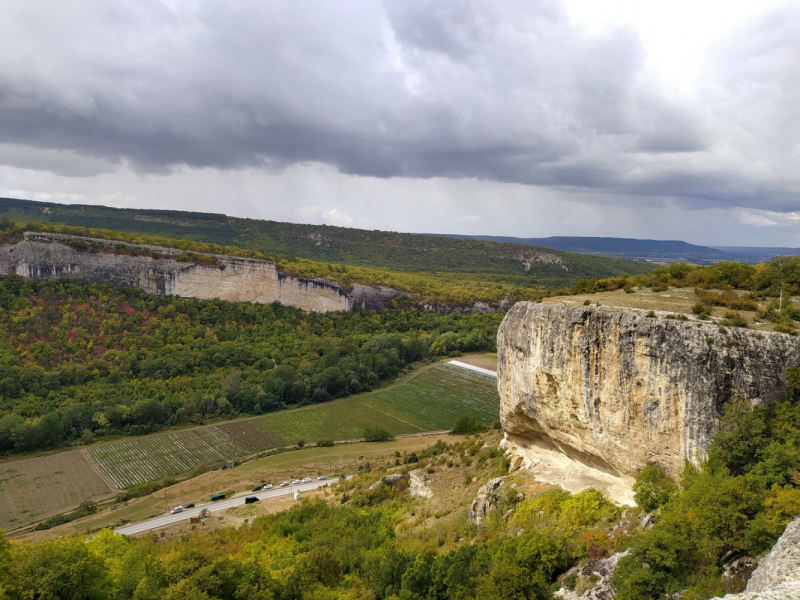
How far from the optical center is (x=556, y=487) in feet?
62.2

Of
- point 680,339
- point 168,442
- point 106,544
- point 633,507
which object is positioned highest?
point 680,339

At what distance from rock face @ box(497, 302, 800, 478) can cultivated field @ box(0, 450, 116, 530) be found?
33.0 m

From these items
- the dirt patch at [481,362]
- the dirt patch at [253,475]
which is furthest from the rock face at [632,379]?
the dirt patch at [481,362]

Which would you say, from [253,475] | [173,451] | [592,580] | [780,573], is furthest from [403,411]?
[780,573]

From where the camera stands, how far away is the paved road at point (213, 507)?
30.5m

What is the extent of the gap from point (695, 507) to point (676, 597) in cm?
221

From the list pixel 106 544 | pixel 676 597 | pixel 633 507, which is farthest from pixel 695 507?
pixel 106 544

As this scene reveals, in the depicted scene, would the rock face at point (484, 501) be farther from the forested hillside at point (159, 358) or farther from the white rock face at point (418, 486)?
the forested hillside at point (159, 358)

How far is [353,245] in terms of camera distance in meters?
157

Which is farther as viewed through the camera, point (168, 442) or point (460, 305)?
point (460, 305)

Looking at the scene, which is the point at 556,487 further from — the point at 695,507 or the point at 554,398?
the point at 695,507

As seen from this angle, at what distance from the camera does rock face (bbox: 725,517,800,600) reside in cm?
848

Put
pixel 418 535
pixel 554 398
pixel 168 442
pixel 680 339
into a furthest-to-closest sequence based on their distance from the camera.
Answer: pixel 168 442, pixel 418 535, pixel 554 398, pixel 680 339

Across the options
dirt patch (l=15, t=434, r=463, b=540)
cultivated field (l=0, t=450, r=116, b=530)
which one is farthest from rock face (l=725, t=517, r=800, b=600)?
cultivated field (l=0, t=450, r=116, b=530)
